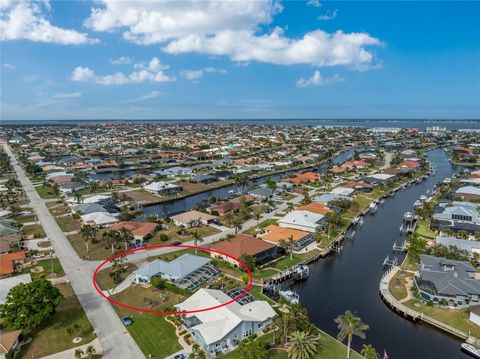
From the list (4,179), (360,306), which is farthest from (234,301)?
(4,179)

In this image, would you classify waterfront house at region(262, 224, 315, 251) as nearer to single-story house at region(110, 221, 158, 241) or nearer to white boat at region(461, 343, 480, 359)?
single-story house at region(110, 221, 158, 241)

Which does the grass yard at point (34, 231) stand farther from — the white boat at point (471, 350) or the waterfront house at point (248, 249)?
the white boat at point (471, 350)

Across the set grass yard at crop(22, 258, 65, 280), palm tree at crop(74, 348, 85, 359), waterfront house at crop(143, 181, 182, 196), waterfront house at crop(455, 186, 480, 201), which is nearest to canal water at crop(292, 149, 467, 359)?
waterfront house at crop(455, 186, 480, 201)

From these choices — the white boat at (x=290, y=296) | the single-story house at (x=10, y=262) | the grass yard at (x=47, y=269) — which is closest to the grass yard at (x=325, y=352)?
the white boat at (x=290, y=296)

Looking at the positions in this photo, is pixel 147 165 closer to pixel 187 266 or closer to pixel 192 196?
pixel 192 196

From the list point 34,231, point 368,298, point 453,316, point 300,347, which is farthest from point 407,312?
point 34,231

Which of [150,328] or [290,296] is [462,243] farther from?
[150,328]

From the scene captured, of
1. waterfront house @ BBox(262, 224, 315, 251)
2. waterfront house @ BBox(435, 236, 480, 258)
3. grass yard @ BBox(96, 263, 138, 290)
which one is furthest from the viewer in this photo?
waterfront house @ BBox(262, 224, 315, 251)
